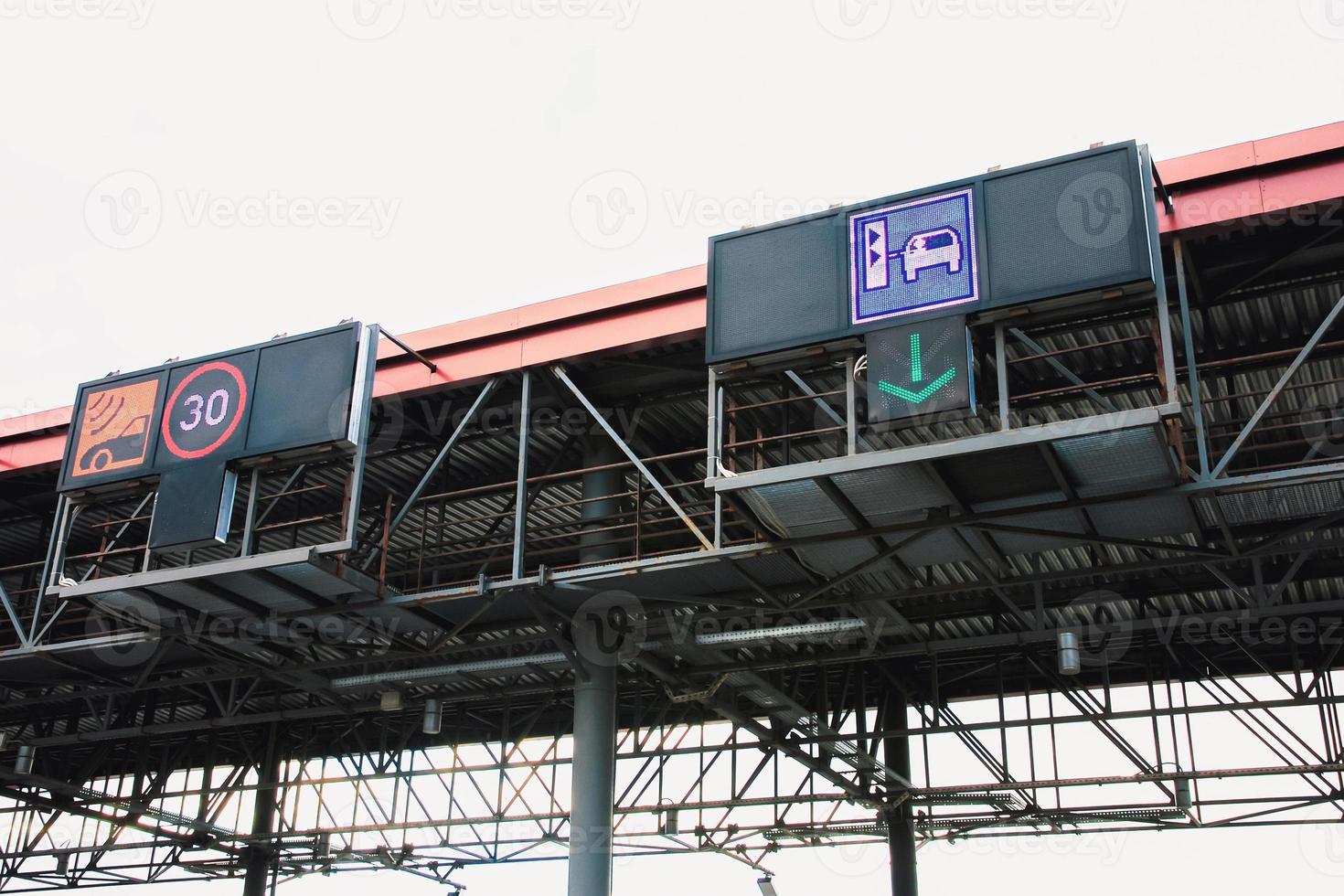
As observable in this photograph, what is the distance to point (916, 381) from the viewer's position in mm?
15953

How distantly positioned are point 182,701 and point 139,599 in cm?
1402

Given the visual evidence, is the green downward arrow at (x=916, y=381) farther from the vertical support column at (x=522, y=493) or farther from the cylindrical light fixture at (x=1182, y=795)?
the cylindrical light fixture at (x=1182, y=795)

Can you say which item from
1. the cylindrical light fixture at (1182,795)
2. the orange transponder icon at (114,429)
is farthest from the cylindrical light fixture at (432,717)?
the cylindrical light fixture at (1182,795)

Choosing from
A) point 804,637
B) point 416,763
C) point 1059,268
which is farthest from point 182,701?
point 1059,268

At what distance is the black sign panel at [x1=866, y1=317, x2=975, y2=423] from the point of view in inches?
618

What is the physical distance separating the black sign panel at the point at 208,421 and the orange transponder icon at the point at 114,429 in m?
0.02

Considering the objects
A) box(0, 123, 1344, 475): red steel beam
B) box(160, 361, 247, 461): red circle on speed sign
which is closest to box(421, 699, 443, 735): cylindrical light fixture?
box(0, 123, 1344, 475): red steel beam

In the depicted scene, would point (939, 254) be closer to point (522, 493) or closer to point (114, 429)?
point (522, 493)

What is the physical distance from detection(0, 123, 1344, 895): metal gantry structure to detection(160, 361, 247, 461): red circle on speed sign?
101cm

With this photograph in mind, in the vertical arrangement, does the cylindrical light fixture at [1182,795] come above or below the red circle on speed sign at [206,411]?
below

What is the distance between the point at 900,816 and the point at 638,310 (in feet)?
52.8

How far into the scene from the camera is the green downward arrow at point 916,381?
1578 cm

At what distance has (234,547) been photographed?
86.6 ft

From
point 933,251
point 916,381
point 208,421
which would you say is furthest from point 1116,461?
point 208,421
